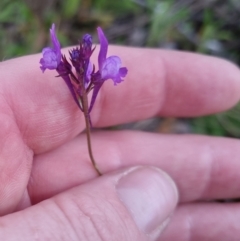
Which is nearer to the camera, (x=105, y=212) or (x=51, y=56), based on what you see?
(x=51, y=56)

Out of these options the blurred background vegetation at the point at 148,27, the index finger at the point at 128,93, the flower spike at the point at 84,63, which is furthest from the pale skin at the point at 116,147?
the blurred background vegetation at the point at 148,27

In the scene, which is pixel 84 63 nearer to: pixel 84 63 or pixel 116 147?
pixel 84 63

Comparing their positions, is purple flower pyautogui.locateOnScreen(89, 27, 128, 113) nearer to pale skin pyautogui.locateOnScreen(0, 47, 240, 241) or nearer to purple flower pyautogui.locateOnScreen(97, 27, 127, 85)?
purple flower pyautogui.locateOnScreen(97, 27, 127, 85)

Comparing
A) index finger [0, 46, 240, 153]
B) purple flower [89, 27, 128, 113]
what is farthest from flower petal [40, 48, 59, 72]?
index finger [0, 46, 240, 153]

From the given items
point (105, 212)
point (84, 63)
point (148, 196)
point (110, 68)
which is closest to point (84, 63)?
point (84, 63)

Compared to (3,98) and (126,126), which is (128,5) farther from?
(3,98)

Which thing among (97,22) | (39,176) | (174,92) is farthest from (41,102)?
(97,22)

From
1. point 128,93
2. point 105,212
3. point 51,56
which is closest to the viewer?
point 51,56

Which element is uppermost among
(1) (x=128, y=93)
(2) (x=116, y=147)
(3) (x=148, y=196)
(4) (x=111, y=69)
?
(4) (x=111, y=69)
